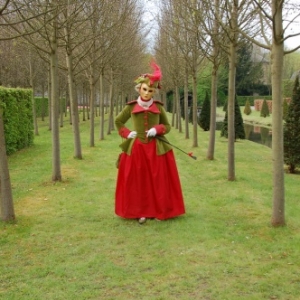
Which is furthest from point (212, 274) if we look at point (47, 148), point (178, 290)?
point (47, 148)

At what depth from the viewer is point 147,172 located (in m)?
5.40

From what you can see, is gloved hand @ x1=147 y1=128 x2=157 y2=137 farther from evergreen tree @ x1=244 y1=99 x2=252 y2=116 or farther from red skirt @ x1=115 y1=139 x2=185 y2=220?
evergreen tree @ x1=244 y1=99 x2=252 y2=116

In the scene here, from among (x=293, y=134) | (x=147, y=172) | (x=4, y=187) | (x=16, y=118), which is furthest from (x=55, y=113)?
(x=293, y=134)

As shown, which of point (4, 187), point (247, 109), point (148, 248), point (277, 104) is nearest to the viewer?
point (148, 248)

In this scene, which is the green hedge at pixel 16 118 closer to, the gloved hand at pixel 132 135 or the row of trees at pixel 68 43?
the row of trees at pixel 68 43

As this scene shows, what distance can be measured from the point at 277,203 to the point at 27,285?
3.04 metres

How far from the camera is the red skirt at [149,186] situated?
5.36 meters

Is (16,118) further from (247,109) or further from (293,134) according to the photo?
(247,109)

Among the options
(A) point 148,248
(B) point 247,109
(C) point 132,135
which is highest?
(B) point 247,109

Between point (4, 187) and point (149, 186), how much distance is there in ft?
6.18

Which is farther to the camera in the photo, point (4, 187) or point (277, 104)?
point (4, 187)

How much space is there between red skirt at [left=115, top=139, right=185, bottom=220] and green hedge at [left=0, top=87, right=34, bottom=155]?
21.7ft

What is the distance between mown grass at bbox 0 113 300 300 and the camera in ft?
11.3

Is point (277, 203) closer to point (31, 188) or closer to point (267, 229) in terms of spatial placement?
point (267, 229)
